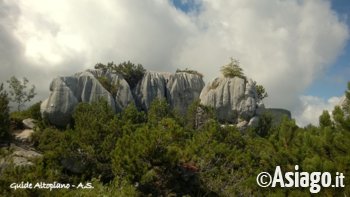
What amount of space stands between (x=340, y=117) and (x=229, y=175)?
51.9 feet

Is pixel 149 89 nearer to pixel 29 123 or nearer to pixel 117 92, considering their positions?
pixel 117 92

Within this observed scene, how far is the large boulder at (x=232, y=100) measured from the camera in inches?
2127

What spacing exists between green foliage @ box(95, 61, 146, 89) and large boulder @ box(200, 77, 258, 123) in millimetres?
9617

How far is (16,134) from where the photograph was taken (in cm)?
3906

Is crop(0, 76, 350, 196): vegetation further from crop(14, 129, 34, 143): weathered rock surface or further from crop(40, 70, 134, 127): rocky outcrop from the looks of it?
crop(40, 70, 134, 127): rocky outcrop

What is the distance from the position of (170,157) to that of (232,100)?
31926 millimetres

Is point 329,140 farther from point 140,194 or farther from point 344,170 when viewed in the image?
point 140,194

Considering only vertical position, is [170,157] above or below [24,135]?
below

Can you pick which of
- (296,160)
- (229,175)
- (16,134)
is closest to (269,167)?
(296,160)

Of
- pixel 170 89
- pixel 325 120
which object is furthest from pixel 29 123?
pixel 325 120

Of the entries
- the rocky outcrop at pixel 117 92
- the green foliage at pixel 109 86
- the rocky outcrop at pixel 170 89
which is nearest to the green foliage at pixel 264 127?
the rocky outcrop at pixel 170 89

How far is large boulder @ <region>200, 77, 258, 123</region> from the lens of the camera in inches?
2127

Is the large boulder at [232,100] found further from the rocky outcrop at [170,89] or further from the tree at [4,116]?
the tree at [4,116]

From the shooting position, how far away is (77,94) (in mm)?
47844
